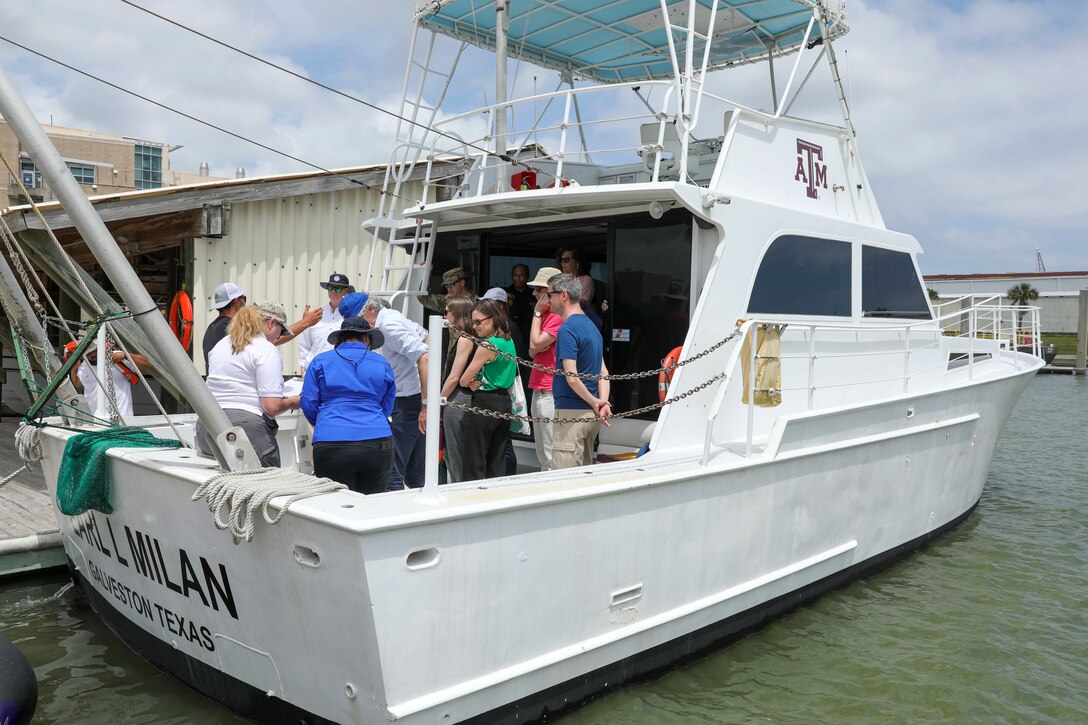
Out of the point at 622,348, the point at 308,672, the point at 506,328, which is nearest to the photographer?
the point at 308,672

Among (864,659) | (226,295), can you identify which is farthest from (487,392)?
(864,659)

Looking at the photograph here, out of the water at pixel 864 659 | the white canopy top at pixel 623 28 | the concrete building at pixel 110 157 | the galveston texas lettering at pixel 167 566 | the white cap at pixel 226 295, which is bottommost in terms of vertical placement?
the water at pixel 864 659

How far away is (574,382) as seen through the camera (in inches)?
195

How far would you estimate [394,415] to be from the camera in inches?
221

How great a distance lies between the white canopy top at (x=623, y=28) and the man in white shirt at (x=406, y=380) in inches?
115

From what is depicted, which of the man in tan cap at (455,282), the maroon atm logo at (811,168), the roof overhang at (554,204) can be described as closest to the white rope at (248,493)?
the roof overhang at (554,204)

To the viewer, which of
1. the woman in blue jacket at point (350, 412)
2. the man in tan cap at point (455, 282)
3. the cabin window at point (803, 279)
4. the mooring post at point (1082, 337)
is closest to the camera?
the woman in blue jacket at point (350, 412)

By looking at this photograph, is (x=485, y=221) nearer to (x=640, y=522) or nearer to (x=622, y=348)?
(x=622, y=348)

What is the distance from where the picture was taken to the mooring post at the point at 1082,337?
91.4 feet

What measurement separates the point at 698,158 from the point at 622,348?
181 cm

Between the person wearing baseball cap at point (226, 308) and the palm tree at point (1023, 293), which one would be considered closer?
the person wearing baseball cap at point (226, 308)

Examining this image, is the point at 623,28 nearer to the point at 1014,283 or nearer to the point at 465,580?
the point at 465,580

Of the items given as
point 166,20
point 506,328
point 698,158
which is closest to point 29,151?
point 166,20

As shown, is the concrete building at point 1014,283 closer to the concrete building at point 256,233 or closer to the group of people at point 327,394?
the concrete building at point 256,233
